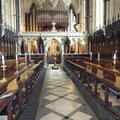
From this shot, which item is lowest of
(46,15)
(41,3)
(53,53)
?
(53,53)

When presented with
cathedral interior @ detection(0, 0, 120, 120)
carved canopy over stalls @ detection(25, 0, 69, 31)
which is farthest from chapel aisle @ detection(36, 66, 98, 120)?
carved canopy over stalls @ detection(25, 0, 69, 31)

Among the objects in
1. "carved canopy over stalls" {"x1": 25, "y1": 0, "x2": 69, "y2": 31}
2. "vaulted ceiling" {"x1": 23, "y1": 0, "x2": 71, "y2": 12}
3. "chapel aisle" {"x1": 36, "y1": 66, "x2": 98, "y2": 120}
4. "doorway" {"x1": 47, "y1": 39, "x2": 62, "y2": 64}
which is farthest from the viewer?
"carved canopy over stalls" {"x1": 25, "y1": 0, "x2": 69, "y2": 31}

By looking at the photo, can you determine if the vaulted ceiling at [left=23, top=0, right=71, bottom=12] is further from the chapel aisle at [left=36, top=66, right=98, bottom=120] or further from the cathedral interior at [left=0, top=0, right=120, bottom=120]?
the chapel aisle at [left=36, top=66, right=98, bottom=120]

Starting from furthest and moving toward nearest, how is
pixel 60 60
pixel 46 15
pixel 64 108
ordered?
pixel 46 15
pixel 60 60
pixel 64 108

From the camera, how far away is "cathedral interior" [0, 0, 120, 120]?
15.9 ft

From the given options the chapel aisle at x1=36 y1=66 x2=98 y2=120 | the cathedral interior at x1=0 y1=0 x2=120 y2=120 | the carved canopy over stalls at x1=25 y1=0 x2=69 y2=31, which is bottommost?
the chapel aisle at x1=36 y1=66 x2=98 y2=120

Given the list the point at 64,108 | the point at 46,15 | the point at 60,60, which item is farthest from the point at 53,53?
the point at 64,108

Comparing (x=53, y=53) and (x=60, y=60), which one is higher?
(x=53, y=53)

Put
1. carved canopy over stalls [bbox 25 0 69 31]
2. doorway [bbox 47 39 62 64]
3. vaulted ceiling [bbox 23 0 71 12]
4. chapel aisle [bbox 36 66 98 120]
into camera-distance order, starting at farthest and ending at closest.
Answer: carved canopy over stalls [bbox 25 0 69 31]
vaulted ceiling [bbox 23 0 71 12]
doorway [bbox 47 39 62 64]
chapel aisle [bbox 36 66 98 120]

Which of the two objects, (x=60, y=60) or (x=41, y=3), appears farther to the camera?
(x=41, y=3)

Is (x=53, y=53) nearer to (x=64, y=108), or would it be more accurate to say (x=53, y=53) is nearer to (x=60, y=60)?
(x=60, y=60)

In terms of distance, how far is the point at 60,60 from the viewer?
26.6 meters

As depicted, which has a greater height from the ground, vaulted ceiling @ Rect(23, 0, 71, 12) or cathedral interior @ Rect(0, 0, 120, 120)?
vaulted ceiling @ Rect(23, 0, 71, 12)

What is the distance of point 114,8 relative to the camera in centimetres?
1697
